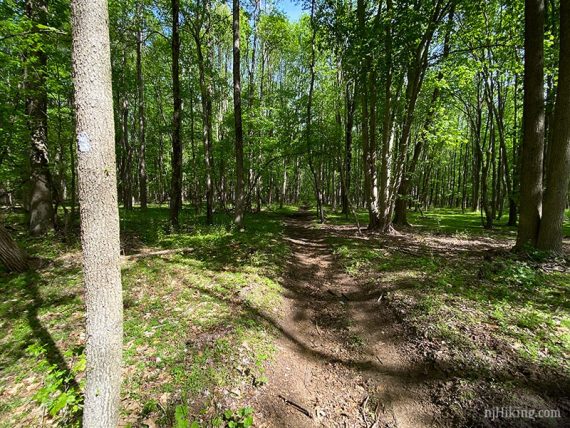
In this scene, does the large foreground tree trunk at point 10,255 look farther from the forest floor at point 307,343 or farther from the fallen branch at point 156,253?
the fallen branch at point 156,253

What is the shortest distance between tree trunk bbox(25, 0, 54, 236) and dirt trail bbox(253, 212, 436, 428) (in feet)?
30.3

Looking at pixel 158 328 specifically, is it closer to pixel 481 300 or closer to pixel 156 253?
pixel 156 253

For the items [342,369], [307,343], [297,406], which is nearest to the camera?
[297,406]

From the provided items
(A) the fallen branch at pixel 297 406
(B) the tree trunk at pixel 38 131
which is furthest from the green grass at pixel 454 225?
(B) the tree trunk at pixel 38 131

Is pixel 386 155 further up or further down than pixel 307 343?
further up

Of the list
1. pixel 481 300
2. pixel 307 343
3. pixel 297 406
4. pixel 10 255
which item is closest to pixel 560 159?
pixel 481 300

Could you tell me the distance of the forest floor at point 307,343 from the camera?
3.06 metres

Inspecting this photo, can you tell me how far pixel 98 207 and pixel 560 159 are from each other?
9.28 metres

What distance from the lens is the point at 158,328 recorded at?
14.6ft

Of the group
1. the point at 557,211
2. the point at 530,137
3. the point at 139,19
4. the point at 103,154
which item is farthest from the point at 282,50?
the point at 103,154

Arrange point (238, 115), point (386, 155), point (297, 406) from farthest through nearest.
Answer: point (238, 115) < point (386, 155) < point (297, 406)

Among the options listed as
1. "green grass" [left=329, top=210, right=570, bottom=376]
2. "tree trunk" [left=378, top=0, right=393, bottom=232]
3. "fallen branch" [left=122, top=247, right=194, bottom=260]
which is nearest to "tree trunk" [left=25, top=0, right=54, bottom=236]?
"fallen branch" [left=122, top=247, right=194, bottom=260]

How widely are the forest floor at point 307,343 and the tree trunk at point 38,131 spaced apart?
2.99 meters

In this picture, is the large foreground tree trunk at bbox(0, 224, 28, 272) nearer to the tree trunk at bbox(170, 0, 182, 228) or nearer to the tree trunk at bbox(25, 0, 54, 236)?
the tree trunk at bbox(25, 0, 54, 236)
